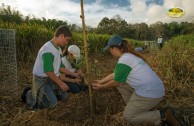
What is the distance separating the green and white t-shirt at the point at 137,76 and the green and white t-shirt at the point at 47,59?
107cm

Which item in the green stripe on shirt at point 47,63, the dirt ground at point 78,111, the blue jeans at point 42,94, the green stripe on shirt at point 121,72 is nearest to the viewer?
the green stripe on shirt at point 121,72

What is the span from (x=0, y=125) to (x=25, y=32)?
5.15 metres

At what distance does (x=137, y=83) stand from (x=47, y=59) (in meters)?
1.36

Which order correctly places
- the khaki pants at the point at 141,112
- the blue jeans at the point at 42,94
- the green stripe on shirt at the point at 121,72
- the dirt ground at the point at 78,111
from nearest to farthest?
1. the green stripe on shirt at the point at 121,72
2. the khaki pants at the point at 141,112
3. the dirt ground at the point at 78,111
4. the blue jeans at the point at 42,94

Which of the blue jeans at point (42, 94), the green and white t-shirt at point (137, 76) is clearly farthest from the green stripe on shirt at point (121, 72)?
the blue jeans at point (42, 94)

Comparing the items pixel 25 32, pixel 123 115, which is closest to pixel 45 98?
pixel 123 115

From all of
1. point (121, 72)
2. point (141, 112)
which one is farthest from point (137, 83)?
point (141, 112)

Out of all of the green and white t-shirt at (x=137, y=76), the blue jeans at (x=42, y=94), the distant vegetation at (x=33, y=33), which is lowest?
the blue jeans at (x=42, y=94)

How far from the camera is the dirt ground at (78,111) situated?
11.8ft

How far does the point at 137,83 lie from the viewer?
11.3ft

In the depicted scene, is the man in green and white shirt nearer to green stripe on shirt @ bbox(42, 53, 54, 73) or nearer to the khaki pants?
green stripe on shirt @ bbox(42, 53, 54, 73)

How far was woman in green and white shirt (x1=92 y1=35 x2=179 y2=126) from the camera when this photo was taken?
3.35 meters

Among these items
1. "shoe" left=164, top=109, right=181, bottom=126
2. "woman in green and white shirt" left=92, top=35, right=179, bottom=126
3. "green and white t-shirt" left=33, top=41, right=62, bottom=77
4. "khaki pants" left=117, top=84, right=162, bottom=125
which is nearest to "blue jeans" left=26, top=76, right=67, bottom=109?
"green and white t-shirt" left=33, top=41, right=62, bottom=77

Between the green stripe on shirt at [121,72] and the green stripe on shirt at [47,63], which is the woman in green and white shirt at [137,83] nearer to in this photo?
the green stripe on shirt at [121,72]
